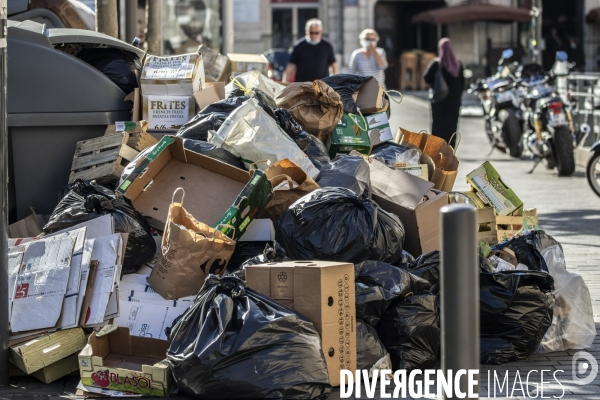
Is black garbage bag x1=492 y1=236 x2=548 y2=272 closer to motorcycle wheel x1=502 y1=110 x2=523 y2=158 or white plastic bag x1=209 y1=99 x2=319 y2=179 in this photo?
white plastic bag x1=209 y1=99 x2=319 y2=179

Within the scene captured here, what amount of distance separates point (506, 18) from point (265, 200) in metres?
28.4

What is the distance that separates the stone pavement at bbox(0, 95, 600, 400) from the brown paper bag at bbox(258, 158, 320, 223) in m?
1.32

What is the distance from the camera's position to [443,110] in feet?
40.7

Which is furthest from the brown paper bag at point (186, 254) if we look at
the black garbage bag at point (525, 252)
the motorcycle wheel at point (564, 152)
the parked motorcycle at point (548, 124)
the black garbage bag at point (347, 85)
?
the motorcycle wheel at point (564, 152)

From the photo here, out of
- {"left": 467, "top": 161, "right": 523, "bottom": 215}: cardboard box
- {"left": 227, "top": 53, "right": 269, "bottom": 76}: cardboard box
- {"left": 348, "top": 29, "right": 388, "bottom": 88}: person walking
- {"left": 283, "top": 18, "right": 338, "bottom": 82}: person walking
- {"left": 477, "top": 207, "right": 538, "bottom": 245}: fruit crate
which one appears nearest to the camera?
{"left": 477, "top": 207, "right": 538, "bottom": 245}: fruit crate

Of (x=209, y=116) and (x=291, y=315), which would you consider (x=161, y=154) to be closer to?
(x=209, y=116)

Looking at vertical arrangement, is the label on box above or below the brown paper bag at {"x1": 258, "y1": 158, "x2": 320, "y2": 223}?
above

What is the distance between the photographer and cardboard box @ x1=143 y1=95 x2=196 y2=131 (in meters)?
6.38

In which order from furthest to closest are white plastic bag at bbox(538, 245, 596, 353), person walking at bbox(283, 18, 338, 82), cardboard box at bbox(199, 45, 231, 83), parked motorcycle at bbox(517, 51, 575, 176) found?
person walking at bbox(283, 18, 338, 82), parked motorcycle at bbox(517, 51, 575, 176), cardboard box at bbox(199, 45, 231, 83), white plastic bag at bbox(538, 245, 596, 353)

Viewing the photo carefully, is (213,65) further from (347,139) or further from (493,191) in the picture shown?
(493,191)

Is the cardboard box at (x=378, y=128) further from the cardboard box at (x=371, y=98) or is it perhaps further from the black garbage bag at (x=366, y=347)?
the black garbage bag at (x=366, y=347)

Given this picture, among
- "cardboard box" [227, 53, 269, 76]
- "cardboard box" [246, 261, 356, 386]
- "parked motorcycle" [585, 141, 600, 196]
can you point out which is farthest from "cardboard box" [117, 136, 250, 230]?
"parked motorcycle" [585, 141, 600, 196]

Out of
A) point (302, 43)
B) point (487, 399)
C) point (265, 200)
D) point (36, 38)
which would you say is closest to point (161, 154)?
point (265, 200)

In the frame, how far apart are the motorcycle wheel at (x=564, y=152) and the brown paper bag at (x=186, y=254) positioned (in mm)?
8013
